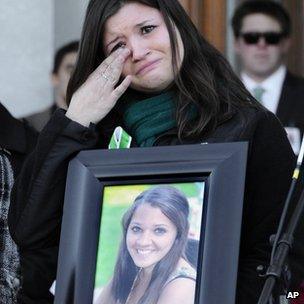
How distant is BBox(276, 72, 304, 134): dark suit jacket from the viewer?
6184mm

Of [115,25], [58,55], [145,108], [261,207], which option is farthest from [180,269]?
[58,55]

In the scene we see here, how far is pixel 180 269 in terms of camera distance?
10.9 ft

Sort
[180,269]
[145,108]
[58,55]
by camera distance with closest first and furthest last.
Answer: [180,269] → [145,108] → [58,55]

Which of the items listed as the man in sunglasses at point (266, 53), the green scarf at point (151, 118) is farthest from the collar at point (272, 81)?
the green scarf at point (151, 118)

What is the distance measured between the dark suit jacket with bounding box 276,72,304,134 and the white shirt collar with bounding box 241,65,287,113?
27 millimetres

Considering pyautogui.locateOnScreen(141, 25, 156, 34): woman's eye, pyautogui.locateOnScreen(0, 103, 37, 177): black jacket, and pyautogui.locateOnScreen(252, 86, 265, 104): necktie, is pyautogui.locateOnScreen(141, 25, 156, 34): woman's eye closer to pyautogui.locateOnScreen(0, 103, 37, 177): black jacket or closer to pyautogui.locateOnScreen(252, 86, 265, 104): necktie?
pyautogui.locateOnScreen(0, 103, 37, 177): black jacket

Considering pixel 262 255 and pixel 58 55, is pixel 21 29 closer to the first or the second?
pixel 58 55

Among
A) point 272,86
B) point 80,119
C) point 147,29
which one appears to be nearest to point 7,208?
point 80,119

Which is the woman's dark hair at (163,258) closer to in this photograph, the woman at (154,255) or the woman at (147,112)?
the woman at (154,255)

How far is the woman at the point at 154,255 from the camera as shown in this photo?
10.9 ft

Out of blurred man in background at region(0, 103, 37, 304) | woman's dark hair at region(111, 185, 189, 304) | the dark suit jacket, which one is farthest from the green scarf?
the dark suit jacket

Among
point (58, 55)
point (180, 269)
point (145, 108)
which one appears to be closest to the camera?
point (180, 269)

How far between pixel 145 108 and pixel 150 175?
0.31m

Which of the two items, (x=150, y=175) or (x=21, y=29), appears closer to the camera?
(x=150, y=175)
